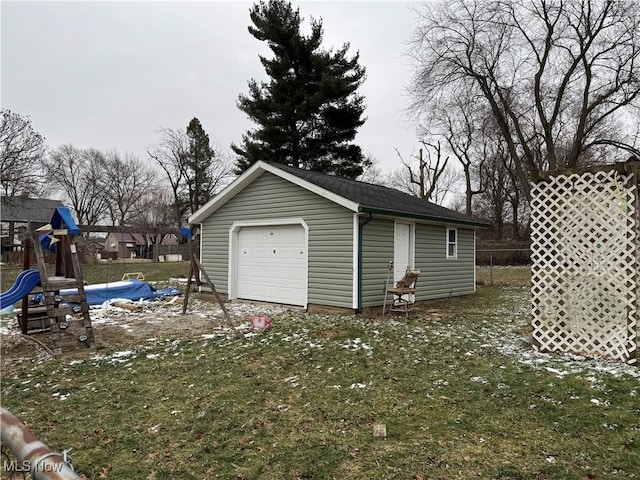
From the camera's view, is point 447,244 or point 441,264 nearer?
point 441,264

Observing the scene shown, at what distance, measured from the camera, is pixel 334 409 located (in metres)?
3.57

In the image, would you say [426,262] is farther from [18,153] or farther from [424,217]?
[18,153]

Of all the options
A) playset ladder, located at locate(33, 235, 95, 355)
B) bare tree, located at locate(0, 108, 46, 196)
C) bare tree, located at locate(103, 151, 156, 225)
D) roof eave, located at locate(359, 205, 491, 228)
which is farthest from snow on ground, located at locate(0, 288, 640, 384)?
bare tree, located at locate(103, 151, 156, 225)

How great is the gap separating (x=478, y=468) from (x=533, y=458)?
428 millimetres

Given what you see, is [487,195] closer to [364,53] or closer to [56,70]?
[364,53]

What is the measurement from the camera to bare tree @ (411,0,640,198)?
1483cm

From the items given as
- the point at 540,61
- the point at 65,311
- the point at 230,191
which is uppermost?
the point at 540,61

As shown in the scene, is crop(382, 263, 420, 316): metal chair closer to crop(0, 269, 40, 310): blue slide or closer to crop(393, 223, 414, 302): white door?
crop(393, 223, 414, 302): white door

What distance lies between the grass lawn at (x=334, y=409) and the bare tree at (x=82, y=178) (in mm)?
37486

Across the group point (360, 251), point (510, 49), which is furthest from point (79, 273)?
point (510, 49)

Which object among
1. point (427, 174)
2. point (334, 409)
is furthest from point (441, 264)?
point (427, 174)

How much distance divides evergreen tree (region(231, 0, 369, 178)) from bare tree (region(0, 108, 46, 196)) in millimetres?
11153

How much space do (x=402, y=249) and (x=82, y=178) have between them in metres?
37.9

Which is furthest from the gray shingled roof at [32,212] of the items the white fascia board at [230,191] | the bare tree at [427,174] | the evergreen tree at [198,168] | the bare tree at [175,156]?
the bare tree at [427,174]
